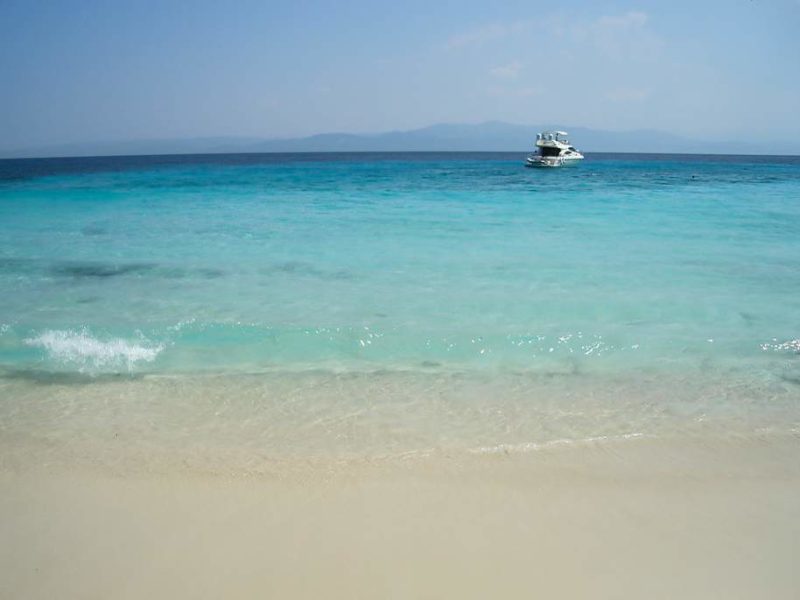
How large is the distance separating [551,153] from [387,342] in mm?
50058

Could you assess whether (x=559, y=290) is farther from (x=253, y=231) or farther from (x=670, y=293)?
(x=253, y=231)

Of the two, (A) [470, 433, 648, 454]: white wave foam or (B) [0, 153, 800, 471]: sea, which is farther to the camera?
(B) [0, 153, 800, 471]: sea

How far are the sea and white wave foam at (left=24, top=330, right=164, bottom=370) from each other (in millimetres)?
31

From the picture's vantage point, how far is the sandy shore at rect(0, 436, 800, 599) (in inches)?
112

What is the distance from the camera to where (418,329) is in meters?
6.66

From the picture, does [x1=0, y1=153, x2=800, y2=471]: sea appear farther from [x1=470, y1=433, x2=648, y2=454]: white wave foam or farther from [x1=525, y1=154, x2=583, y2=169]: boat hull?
[x1=525, y1=154, x2=583, y2=169]: boat hull

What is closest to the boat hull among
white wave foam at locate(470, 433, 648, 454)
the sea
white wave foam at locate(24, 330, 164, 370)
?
the sea

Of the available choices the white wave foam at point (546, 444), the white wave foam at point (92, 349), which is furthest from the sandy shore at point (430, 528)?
the white wave foam at point (92, 349)

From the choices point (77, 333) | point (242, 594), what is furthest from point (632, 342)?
point (77, 333)

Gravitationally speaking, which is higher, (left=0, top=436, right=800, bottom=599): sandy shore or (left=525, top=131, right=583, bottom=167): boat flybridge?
(left=525, top=131, right=583, bottom=167): boat flybridge

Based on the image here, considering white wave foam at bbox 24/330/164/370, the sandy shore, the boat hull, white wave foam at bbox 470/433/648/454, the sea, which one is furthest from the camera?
the boat hull

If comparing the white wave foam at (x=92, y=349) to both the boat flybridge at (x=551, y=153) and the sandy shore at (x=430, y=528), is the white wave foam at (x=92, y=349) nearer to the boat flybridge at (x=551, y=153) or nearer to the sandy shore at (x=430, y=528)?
the sandy shore at (x=430, y=528)

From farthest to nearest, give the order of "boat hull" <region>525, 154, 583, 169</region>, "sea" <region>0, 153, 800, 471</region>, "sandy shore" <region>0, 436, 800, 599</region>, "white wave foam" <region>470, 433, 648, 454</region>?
"boat hull" <region>525, 154, 583, 169</region>, "sea" <region>0, 153, 800, 471</region>, "white wave foam" <region>470, 433, 648, 454</region>, "sandy shore" <region>0, 436, 800, 599</region>

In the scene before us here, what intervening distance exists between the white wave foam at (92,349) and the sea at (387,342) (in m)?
0.03
